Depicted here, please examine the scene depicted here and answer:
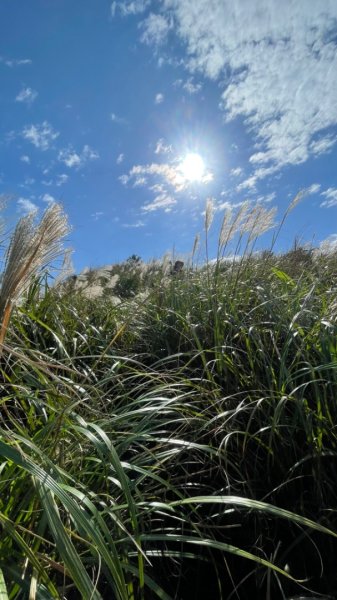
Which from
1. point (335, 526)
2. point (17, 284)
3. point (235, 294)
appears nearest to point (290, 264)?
point (235, 294)

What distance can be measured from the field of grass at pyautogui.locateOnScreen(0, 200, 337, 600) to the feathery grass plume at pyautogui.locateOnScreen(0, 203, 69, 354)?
8 centimetres

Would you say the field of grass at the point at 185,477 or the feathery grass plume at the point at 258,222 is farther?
the feathery grass plume at the point at 258,222

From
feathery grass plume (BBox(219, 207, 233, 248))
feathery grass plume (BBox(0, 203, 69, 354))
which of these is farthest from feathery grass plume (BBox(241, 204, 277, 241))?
feathery grass plume (BBox(0, 203, 69, 354))

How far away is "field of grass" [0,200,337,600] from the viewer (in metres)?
1.05

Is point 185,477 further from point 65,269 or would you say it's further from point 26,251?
point 65,269

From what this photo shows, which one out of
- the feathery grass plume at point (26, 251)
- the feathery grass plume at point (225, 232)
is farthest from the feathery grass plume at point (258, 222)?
the feathery grass plume at point (26, 251)

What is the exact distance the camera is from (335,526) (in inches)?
57.1

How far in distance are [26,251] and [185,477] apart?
950 mm

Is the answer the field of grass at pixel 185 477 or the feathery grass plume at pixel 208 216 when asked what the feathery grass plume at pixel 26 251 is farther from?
the feathery grass plume at pixel 208 216

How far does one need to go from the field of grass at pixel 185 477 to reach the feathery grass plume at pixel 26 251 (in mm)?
76

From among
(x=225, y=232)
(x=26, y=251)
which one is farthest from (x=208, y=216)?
(x=26, y=251)

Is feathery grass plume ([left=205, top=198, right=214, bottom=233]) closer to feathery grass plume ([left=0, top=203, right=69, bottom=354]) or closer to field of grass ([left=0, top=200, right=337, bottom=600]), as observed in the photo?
field of grass ([left=0, top=200, right=337, bottom=600])

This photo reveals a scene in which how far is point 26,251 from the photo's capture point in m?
1.28

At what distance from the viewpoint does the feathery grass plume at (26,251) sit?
1255 millimetres
